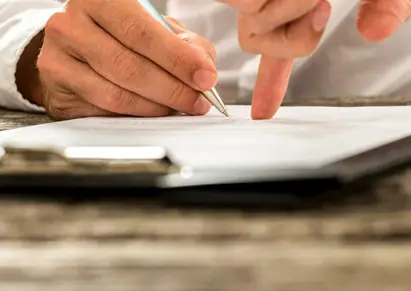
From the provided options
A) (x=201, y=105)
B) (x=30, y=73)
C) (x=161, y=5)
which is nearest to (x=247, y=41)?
(x=201, y=105)

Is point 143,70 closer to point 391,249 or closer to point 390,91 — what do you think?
point 391,249

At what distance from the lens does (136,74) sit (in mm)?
440

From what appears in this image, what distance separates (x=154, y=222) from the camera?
6.1 inches

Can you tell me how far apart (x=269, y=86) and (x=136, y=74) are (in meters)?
0.12

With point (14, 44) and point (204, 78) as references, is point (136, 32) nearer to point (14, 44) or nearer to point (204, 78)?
point (204, 78)

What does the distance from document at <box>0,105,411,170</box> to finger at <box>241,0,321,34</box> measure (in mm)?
59

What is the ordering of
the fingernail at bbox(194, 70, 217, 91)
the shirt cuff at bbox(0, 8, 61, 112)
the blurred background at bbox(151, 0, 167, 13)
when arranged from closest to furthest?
the fingernail at bbox(194, 70, 217, 91)
the shirt cuff at bbox(0, 8, 61, 112)
the blurred background at bbox(151, 0, 167, 13)

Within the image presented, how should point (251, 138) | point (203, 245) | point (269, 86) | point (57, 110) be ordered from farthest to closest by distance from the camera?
point (57, 110)
point (269, 86)
point (251, 138)
point (203, 245)

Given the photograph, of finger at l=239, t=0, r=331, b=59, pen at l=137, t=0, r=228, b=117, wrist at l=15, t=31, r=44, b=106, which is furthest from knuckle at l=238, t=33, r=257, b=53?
wrist at l=15, t=31, r=44, b=106

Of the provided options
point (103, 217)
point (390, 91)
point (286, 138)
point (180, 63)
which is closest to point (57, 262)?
point (103, 217)

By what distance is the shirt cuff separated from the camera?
587 millimetres

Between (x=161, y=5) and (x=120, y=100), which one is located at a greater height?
(x=161, y=5)

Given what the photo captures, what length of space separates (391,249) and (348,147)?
0.26 feet

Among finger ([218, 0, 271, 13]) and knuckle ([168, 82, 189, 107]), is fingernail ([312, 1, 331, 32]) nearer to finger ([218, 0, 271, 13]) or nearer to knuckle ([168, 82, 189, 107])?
finger ([218, 0, 271, 13])
